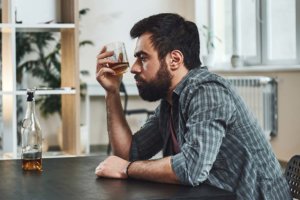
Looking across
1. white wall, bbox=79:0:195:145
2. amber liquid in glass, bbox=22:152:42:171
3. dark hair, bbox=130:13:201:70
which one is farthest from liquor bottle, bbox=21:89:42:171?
white wall, bbox=79:0:195:145

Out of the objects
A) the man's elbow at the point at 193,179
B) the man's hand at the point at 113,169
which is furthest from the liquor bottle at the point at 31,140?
the man's elbow at the point at 193,179

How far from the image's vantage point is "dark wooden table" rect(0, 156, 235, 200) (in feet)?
4.66

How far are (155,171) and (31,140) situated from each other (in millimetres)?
484

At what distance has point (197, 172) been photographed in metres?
1.56

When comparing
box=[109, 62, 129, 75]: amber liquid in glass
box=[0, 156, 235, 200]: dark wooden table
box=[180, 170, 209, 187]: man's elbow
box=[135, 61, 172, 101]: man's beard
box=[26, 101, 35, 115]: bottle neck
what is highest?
box=[109, 62, 129, 75]: amber liquid in glass

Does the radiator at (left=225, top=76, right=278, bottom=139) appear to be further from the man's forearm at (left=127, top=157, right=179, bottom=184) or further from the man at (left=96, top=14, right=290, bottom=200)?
the man's forearm at (left=127, top=157, right=179, bottom=184)

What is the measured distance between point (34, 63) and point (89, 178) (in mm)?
5432

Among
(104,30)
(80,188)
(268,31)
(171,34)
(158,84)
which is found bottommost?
(80,188)

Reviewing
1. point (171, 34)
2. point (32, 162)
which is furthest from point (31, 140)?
point (171, 34)

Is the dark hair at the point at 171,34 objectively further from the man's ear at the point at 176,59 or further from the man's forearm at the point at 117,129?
the man's forearm at the point at 117,129

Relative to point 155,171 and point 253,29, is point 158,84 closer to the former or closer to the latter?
point 155,171

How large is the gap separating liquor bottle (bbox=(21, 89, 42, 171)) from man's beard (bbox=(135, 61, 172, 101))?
0.32 metres

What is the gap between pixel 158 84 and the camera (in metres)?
1.83

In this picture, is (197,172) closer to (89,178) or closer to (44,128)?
(89,178)
